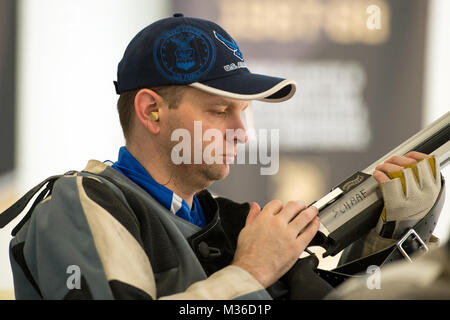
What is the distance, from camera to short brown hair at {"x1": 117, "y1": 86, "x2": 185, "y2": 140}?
2.77 feet

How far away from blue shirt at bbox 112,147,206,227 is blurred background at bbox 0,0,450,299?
1490 millimetres

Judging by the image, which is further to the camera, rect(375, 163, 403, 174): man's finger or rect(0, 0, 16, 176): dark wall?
rect(0, 0, 16, 176): dark wall

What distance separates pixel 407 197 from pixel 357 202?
79 mm

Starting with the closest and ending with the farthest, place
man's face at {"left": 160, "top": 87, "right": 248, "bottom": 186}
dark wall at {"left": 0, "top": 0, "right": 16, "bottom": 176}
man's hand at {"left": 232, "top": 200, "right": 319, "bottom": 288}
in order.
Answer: man's hand at {"left": 232, "top": 200, "right": 319, "bottom": 288}, man's face at {"left": 160, "top": 87, "right": 248, "bottom": 186}, dark wall at {"left": 0, "top": 0, "right": 16, "bottom": 176}

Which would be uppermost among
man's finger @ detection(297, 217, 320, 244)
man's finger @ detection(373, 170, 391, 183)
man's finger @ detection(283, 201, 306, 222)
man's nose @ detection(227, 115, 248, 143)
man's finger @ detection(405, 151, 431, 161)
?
man's nose @ detection(227, 115, 248, 143)

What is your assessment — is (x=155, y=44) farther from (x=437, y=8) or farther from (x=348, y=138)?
(x=437, y=8)

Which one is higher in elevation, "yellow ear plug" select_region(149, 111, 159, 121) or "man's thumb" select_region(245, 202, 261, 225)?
"yellow ear plug" select_region(149, 111, 159, 121)

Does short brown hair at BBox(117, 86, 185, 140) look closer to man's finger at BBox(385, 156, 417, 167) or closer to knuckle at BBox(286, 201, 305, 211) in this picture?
knuckle at BBox(286, 201, 305, 211)

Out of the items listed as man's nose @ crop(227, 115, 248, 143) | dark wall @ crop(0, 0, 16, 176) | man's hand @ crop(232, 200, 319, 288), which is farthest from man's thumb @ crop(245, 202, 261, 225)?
dark wall @ crop(0, 0, 16, 176)

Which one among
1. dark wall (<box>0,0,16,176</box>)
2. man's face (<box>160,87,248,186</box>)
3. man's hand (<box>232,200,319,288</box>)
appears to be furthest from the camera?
dark wall (<box>0,0,16,176</box>)

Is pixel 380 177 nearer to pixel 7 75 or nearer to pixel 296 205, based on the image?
pixel 296 205

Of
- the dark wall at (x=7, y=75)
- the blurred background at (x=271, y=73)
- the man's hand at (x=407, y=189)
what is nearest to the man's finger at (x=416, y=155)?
the man's hand at (x=407, y=189)

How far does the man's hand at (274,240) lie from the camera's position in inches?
29.1
